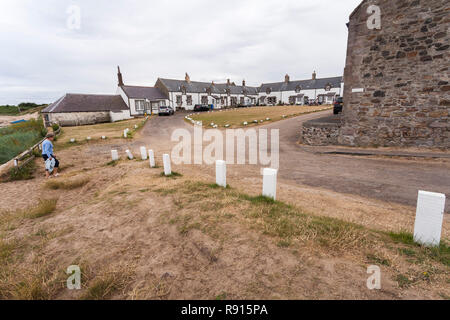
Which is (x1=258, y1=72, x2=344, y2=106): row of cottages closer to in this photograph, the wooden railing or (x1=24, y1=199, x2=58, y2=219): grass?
the wooden railing

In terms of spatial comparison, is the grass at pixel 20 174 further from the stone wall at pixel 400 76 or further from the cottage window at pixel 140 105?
the cottage window at pixel 140 105

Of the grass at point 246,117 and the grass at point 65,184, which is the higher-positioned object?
the grass at point 246,117

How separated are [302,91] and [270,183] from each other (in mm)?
56869

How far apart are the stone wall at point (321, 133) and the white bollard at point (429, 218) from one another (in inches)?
373

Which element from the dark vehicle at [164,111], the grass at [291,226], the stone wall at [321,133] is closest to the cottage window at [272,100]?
the dark vehicle at [164,111]

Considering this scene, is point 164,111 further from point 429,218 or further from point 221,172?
point 429,218

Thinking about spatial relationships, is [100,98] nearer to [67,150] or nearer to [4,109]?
[67,150]

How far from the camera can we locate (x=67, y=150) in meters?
13.7

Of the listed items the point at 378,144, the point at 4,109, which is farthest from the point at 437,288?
the point at 4,109

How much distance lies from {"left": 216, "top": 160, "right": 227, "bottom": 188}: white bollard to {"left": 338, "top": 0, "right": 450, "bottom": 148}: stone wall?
8.90m

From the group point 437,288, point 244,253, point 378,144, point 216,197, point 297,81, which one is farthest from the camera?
point 297,81

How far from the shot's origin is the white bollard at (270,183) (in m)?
4.66

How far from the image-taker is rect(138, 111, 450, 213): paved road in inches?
237
